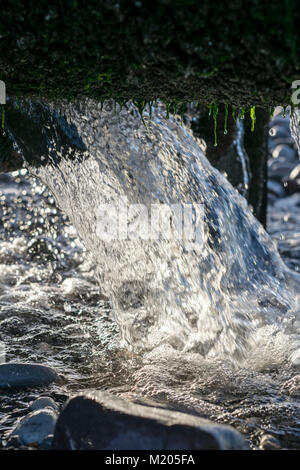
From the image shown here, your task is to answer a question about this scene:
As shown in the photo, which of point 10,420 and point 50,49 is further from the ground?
point 50,49

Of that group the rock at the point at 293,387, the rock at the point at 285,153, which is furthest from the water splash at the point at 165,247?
the rock at the point at 285,153

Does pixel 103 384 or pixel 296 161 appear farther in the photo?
pixel 296 161

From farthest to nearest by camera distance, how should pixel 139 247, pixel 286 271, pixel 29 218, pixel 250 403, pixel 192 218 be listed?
pixel 29 218 < pixel 286 271 < pixel 139 247 < pixel 192 218 < pixel 250 403

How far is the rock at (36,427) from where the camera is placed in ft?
7.02

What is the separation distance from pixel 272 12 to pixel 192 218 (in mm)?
1828

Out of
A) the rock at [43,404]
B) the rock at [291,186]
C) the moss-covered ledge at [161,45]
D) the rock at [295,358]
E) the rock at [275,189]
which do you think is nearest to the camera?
the moss-covered ledge at [161,45]

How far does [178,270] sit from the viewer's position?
3.41 meters

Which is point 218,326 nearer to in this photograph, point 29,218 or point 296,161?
point 29,218

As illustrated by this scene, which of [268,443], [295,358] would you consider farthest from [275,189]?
[268,443]

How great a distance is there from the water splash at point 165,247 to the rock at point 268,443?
0.84 metres

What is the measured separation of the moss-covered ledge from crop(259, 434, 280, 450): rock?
1.37 m

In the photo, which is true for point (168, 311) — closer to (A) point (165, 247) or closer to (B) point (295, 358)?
(A) point (165, 247)

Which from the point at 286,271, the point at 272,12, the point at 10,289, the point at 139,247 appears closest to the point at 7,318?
the point at 10,289

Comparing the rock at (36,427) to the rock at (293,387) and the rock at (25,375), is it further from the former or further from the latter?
the rock at (293,387)
